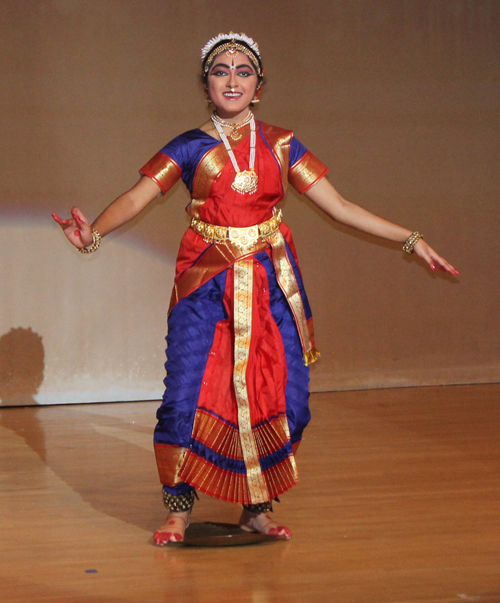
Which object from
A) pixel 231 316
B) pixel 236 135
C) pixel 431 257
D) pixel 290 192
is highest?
pixel 290 192

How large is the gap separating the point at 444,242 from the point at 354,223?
3.19 metres

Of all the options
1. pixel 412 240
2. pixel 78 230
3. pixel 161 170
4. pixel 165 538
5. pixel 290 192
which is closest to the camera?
pixel 78 230

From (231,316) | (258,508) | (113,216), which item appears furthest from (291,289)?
(258,508)

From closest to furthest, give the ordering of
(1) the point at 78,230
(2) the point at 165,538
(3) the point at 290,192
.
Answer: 1. (1) the point at 78,230
2. (2) the point at 165,538
3. (3) the point at 290,192

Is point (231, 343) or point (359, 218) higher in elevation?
point (359, 218)

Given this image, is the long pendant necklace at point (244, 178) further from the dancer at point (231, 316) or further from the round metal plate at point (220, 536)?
the round metal plate at point (220, 536)

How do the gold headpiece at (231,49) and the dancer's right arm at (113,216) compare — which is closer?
the dancer's right arm at (113,216)

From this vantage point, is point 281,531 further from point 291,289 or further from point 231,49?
point 231,49

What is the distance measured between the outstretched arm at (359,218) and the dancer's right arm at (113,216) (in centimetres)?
53

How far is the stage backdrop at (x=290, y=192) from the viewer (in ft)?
16.5

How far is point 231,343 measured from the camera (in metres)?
2.51

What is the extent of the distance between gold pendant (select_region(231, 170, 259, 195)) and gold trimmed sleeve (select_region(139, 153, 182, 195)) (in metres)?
0.19

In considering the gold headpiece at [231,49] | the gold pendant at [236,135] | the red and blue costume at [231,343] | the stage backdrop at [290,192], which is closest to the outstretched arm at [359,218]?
the red and blue costume at [231,343]

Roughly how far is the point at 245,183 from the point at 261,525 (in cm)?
104
